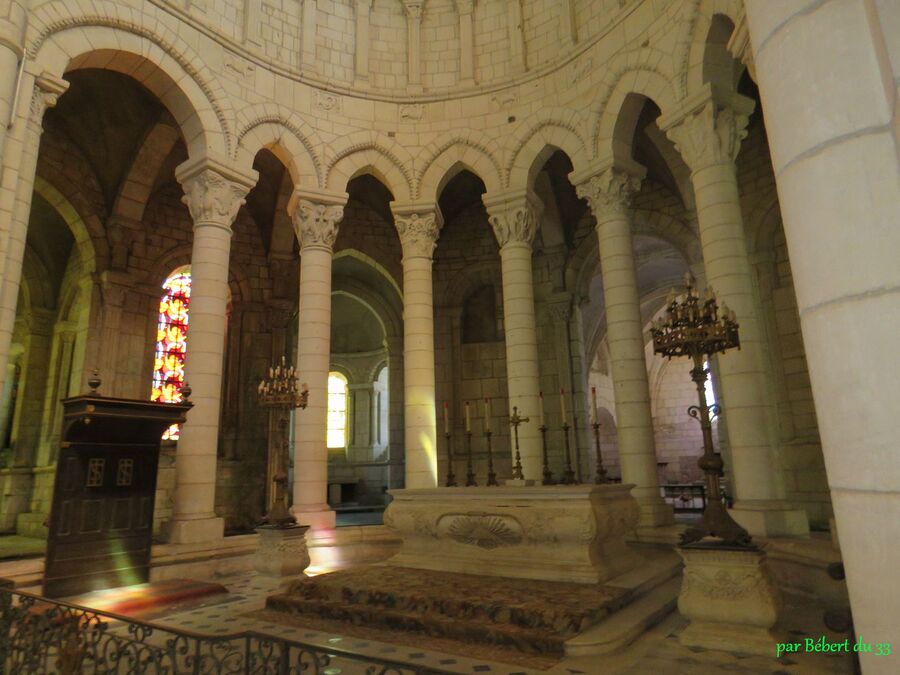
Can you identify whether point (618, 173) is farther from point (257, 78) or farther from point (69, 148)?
point (69, 148)

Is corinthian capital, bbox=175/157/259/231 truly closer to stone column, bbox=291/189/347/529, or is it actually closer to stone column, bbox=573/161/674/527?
stone column, bbox=291/189/347/529

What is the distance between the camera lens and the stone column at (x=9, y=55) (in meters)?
7.28

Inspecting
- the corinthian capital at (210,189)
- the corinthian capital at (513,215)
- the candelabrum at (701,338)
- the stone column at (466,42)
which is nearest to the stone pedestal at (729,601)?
the candelabrum at (701,338)

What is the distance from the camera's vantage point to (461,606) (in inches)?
215

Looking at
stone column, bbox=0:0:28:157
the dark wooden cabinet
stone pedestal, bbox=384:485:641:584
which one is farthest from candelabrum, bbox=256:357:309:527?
stone column, bbox=0:0:28:157

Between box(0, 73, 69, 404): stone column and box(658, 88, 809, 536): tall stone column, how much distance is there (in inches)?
358

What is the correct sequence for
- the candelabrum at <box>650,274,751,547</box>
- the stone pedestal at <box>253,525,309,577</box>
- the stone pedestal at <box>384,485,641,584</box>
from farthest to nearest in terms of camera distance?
1. the stone pedestal at <box>253,525,309,577</box>
2. the stone pedestal at <box>384,485,641,584</box>
3. the candelabrum at <box>650,274,751,547</box>

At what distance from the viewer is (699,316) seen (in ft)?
18.8

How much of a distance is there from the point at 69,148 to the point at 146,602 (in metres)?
11.6

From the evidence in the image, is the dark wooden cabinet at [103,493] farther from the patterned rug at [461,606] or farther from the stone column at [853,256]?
the stone column at [853,256]

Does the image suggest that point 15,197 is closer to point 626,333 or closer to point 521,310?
point 521,310

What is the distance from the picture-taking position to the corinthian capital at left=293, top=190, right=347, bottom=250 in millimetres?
11859

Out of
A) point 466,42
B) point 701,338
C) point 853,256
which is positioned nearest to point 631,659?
point 701,338

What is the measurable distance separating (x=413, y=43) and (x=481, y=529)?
11092 mm
